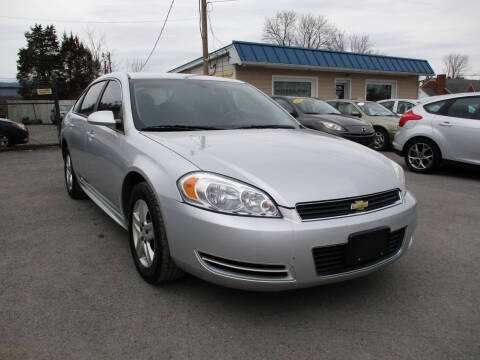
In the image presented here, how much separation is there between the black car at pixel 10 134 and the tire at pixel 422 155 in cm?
970

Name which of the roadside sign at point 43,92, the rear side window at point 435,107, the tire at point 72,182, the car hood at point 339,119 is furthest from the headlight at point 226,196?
the roadside sign at point 43,92

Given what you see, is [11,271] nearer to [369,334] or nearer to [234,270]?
[234,270]

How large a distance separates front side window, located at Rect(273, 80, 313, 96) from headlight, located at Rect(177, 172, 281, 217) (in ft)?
47.8

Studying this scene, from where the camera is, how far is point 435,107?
6910 mm

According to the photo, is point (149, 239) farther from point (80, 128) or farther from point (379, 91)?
point (379, 91)

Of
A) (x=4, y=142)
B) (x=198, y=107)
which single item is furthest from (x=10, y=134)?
(x=198, y=107)

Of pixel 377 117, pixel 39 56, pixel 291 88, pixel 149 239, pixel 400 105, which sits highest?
pixel 39 56

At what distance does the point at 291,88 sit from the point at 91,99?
1346 cm

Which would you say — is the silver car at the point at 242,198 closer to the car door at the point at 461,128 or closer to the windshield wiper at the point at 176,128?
the windshield wiper at the point at 176,128

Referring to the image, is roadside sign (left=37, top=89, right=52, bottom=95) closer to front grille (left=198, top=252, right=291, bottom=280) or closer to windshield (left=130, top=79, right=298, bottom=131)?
windshield (left=130, top=79, right=298, bottom=131)

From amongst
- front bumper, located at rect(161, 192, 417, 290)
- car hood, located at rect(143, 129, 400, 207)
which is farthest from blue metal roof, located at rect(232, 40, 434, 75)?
front bumper, located at rect(161, 192, 417, 290)

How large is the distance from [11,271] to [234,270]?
187 centimetres

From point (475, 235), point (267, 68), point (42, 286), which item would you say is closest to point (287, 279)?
point (42, 286)

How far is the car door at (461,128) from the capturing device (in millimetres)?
6215
